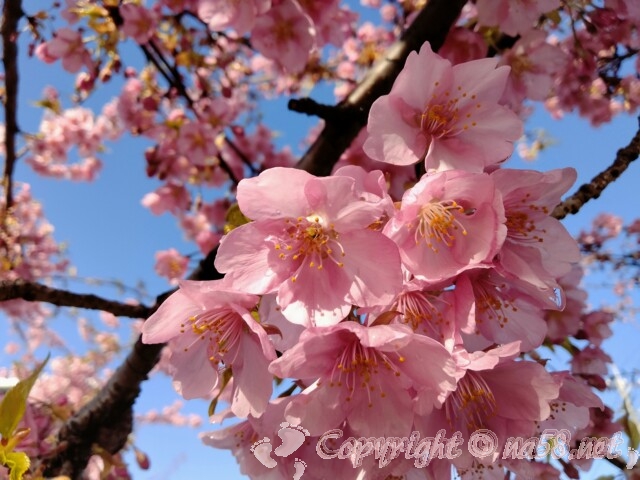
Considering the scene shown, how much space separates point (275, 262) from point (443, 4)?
1.11 meters

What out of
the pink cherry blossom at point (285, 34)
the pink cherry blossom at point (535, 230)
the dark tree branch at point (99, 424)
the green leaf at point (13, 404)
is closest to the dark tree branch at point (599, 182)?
the pink cherry blossom at point (535, 230)

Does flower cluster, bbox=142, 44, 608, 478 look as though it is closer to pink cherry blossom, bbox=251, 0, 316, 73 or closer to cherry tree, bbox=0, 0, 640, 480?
cherry tree, bbox=0, 0, 640, 480

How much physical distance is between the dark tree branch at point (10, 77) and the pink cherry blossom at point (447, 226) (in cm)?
240

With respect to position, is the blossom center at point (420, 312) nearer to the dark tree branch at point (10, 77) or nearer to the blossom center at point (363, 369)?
the blossom center at point (363, 369)

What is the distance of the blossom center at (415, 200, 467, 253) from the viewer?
2.85ft

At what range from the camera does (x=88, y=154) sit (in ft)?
17.3

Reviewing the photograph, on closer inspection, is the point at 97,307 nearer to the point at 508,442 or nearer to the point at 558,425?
the point at 508,442

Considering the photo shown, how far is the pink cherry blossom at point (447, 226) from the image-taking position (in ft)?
2.75

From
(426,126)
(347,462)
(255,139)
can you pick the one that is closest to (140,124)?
(255,139)

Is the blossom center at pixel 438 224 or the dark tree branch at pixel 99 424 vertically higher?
the blossom center at pixel 438 224

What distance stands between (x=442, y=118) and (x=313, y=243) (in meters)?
0.43

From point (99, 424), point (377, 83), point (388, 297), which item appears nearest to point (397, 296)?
point (388, 297)

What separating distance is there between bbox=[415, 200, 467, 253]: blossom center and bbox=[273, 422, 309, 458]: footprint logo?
17.7 inches

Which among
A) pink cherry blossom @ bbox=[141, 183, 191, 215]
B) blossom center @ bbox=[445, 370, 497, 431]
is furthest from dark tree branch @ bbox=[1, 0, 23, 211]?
blossom center @ bbox=[445, 370, 497, 431]
